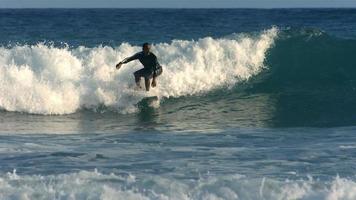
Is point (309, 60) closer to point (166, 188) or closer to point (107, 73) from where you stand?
point (107, 73)

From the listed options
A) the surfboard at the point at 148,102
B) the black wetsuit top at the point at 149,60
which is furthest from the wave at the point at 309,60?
the black wetsuit top at the point at 149,60

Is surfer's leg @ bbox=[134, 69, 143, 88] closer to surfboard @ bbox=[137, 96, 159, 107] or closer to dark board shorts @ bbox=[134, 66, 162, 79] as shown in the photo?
dark board shorts @ bbox=[134, 66, 162, 79]

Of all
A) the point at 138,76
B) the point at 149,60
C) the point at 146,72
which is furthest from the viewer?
the point at 138,76

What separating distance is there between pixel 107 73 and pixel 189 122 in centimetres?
400

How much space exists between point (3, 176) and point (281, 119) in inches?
292

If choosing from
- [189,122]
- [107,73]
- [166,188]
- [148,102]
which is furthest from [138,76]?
[166,188]

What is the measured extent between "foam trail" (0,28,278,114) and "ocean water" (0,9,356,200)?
0.12ft

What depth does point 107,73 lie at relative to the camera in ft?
57.3

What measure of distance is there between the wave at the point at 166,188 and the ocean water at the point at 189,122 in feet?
0.05

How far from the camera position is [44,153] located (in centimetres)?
997

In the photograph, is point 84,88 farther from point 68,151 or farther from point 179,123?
point 68,151

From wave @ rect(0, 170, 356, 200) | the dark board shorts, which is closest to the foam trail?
the dark board shorts

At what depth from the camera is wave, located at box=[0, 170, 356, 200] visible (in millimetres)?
7590

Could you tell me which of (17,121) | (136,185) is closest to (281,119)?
(17,121)
